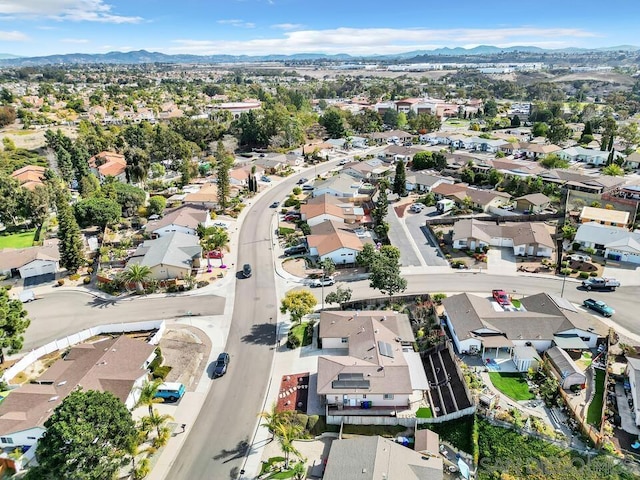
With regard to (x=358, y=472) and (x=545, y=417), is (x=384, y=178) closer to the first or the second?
(x=545, y=417)

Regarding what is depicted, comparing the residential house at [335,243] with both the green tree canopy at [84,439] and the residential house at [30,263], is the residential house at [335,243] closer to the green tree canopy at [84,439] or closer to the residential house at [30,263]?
the green tree canopy at [84,439]

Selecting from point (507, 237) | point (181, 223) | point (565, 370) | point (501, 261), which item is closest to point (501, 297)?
point (501, 261)

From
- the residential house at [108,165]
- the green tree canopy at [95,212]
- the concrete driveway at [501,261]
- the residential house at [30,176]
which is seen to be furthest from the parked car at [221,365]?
the residential house at [108,165]

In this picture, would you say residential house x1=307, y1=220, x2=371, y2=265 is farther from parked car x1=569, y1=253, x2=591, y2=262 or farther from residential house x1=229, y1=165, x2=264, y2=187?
residential house x1=229, y1=165, x2=264, y2=187

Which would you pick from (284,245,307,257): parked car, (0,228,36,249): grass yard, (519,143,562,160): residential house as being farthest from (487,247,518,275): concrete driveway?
(0,228,36,249): grass yard

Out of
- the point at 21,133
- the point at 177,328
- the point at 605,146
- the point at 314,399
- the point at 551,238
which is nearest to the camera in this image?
the point at 314,399

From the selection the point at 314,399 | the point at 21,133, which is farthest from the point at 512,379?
the point at 21,133

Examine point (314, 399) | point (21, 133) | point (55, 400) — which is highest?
point (21, 133)
